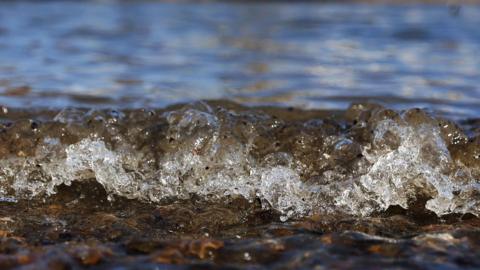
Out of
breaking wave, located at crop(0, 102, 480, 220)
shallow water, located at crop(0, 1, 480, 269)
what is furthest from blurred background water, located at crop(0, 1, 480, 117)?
breaking wave, located at crop(0, 102, 480, 220)

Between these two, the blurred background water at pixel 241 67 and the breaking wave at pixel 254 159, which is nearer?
the breaking wave at pixel 254 159

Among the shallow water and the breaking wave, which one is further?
the breaking wave

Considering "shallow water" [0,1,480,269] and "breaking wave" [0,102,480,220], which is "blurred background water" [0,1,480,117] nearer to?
"shallow water" [0,1,480,269]

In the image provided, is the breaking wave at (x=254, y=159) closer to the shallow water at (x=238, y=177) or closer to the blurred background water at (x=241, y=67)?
the shallow water at (x=238, y=177)

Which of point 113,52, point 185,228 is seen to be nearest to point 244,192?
point 185,228

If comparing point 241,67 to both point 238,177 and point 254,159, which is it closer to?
point 254,159

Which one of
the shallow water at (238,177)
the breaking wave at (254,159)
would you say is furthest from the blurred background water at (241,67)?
the breaking wave at (254,159)

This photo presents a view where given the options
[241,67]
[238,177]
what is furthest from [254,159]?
[241,67]

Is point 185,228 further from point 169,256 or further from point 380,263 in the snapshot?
point 380,263
